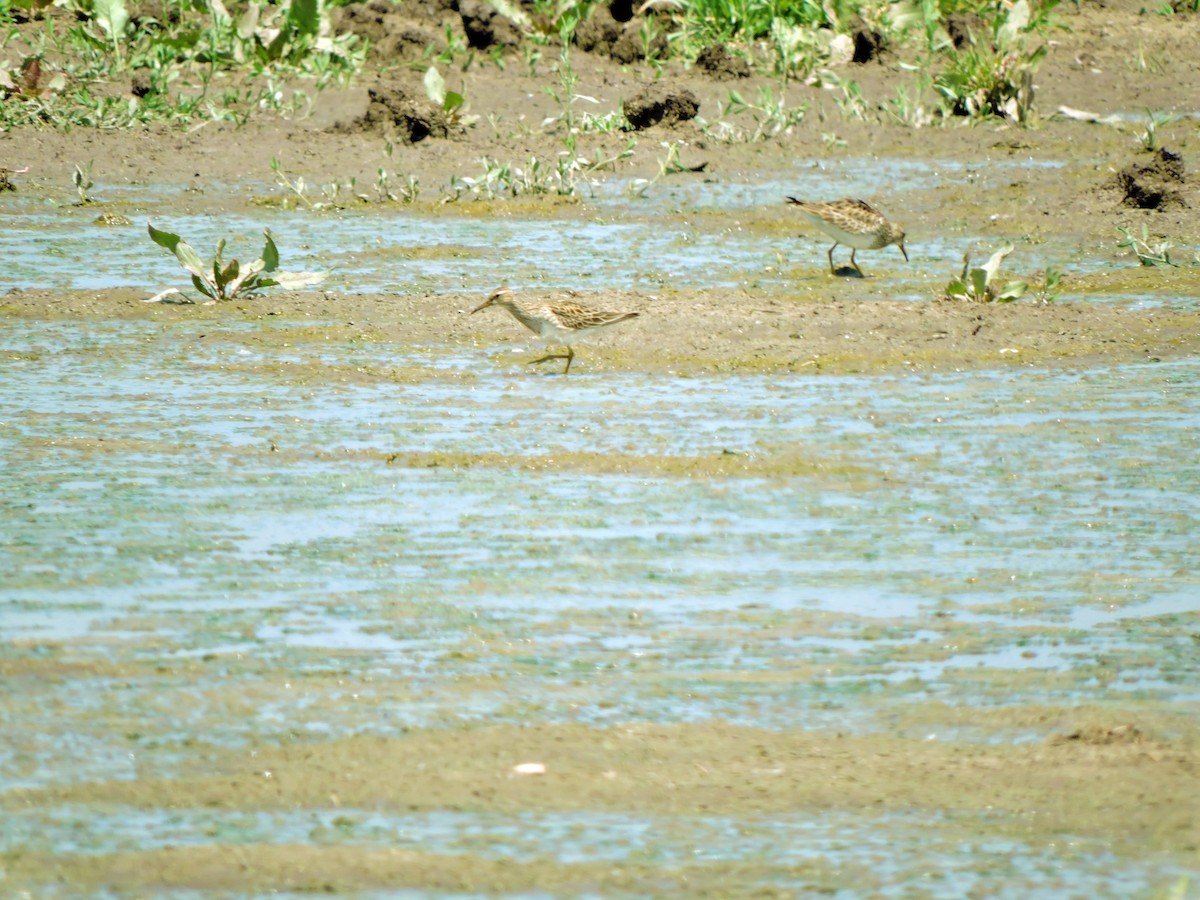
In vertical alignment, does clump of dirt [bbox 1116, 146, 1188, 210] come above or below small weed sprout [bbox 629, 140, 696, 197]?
above

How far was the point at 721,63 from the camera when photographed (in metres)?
16.9

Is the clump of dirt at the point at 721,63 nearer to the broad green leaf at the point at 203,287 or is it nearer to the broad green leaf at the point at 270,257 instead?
the broad green leaf at the point at 270,257

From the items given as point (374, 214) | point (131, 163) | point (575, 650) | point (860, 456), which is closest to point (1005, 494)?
point (860, 456)

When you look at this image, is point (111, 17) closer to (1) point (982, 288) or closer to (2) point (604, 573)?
(1) point (982, 288)

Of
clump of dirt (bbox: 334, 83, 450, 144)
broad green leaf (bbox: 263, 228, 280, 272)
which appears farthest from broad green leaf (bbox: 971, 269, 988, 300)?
clump of dirt (bbox: 334, 83, 450, 144)

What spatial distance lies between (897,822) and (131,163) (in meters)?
12.0

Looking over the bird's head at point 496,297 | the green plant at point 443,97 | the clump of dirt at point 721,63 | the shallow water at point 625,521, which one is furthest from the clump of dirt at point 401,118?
the shallow water at point 625,521

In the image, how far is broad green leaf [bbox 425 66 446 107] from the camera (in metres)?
15.5

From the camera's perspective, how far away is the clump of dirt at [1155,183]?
12.4 meters

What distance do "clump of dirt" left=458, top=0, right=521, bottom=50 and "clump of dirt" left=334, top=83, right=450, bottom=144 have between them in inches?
103

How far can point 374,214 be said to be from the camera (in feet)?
42.7

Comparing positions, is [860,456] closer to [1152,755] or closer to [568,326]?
[568,326]

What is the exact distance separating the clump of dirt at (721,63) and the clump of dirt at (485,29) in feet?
6.10

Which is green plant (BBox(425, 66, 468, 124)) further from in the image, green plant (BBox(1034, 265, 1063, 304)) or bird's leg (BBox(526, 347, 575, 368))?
bird's leg (BBox(526, 347, 575, 368))
